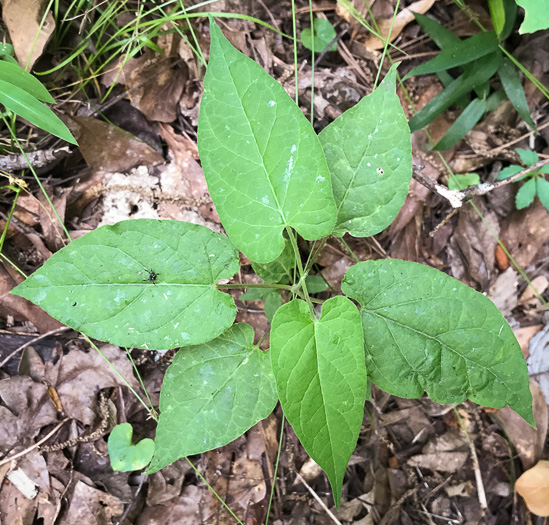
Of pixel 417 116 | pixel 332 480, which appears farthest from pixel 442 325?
pixel 417 116

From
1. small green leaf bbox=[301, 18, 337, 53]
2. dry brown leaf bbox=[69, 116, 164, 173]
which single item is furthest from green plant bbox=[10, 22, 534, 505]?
small green leaf bbox=[301, 18, 337, 53]

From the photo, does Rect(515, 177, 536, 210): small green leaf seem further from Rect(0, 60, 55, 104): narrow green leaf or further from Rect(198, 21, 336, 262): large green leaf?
Rect(0, 60, 55, 104): narrow green leaf

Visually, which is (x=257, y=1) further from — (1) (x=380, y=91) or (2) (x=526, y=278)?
(2) (x=526, y=278)

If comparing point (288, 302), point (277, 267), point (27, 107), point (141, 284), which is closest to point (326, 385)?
point (288, 302)

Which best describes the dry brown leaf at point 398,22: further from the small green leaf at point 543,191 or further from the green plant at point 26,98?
the green plant at point 26,98

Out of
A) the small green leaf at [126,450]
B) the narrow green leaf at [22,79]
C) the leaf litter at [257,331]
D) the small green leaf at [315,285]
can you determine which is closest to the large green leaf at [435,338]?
the small green leaf at [315,285]

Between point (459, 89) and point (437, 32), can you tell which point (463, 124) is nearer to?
point (459, 89)
